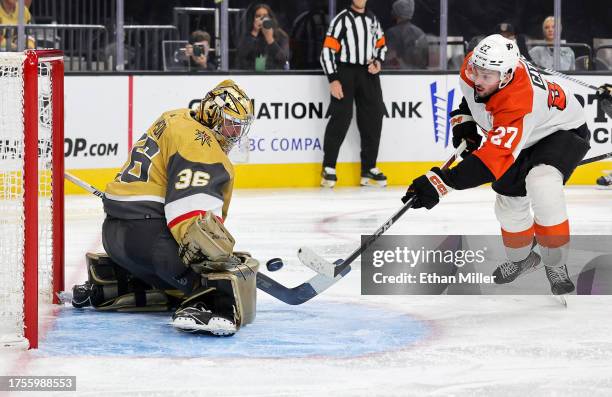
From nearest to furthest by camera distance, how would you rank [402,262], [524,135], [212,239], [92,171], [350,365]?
[350,365] < [212,239] < [524,135] < [402,262] < [92,171]

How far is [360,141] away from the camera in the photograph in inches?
322

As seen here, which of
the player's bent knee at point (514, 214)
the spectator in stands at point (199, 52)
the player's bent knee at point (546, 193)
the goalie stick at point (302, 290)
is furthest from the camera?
the spectator in stands at point (199, 52)

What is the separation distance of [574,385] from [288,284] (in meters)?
1.65

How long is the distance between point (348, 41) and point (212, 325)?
4.66m

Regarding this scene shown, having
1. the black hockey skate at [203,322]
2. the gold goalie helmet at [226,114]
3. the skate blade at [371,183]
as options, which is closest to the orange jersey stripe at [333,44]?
the skate blade at [371,183]

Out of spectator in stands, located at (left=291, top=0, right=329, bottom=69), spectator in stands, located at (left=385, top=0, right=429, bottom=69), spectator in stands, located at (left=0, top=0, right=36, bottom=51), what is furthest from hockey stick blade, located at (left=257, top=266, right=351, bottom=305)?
spectator in stands, located at (left=385, top=0, right=429, bottom=69)

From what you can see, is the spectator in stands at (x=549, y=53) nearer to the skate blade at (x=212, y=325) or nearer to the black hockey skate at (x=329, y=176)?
the black hockey skate at (x=329, y=176)

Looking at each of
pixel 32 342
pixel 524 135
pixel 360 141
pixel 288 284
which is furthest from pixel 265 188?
pixel 32 342

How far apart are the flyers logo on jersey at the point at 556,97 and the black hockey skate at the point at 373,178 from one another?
146 inches

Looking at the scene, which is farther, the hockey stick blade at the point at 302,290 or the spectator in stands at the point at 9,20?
the spectator in stands at the point at 9,20

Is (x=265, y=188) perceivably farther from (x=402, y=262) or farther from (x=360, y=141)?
(x=402, y=262)

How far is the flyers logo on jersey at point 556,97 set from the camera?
4.24 meters

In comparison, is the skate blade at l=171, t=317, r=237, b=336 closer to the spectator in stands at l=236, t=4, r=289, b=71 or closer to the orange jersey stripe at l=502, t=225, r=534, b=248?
the orange jersey stripe at l=502, t=225, r=534, b=248

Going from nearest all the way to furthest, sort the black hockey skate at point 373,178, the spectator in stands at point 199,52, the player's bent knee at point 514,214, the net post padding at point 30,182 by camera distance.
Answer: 1. the net post padding at point 30,182
2. the player's bent knee at point 514,214
3. the spectator in stands at point 199,52
4. the black hockey skate at point 373,178
